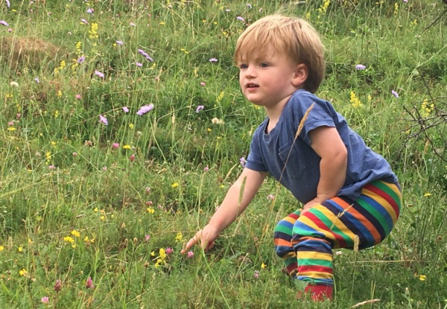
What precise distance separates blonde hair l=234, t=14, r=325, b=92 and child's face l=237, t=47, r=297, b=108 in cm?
2

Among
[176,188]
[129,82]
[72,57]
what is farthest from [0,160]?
[72,57]

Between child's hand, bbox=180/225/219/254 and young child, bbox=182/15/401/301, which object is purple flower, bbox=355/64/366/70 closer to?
young child, bbox=182/15/401/301

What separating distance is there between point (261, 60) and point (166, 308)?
1014mm

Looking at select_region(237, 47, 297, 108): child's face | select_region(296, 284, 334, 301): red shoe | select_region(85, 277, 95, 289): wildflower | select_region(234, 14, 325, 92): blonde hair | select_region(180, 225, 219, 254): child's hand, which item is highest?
select_region(234, 14, 325, 92): blonde hair

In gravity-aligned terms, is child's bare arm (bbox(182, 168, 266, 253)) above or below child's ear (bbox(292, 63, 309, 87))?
below

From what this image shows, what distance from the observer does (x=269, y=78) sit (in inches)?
118

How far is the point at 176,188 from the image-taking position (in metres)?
4.05

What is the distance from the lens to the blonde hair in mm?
2998

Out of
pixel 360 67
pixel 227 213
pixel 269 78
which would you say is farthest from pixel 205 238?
pixel 360 67

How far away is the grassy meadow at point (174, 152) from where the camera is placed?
9.62 ft

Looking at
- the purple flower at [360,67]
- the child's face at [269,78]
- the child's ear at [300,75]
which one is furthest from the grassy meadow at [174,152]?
the child's ear at [300,75]

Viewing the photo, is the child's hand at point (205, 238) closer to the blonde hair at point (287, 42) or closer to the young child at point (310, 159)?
Result: the young child at point (310, 159)

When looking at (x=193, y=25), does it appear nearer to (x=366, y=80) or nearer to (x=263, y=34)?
(x=366, y=80)

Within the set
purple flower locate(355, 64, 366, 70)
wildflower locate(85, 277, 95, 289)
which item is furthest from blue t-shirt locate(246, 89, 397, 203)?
purple flower locate(355, 64, 366, 70)
